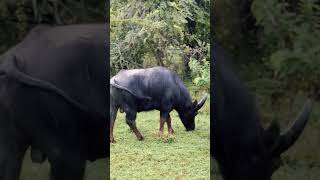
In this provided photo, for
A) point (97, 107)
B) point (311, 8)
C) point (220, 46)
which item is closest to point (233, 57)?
point (220, 46)

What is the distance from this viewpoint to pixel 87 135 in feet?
7.58

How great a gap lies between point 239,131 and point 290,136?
0.71 feet

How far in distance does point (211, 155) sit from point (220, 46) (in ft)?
1.56

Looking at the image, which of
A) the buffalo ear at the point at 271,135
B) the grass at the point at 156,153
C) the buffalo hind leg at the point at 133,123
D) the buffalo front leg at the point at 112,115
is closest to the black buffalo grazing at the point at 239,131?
the buffalo ear at the point at 271,135

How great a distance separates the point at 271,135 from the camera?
2.25 metres

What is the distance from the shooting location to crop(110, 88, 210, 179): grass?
2.40 metres

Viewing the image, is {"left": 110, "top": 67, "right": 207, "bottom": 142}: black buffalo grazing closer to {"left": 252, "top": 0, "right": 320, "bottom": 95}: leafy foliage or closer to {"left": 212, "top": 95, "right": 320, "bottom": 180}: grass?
{"left": 212, "top": 95, "right": 320, "bottom": 180}: grass

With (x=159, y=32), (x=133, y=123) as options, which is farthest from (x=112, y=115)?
(x=159, y=32)

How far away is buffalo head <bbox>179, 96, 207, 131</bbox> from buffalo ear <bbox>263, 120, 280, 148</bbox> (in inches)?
11.8

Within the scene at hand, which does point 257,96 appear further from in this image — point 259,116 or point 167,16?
point 167,16

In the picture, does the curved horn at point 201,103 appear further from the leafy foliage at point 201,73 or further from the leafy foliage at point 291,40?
the leafy foliage at point 291,40

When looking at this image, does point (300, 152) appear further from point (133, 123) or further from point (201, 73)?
point (133, 123)

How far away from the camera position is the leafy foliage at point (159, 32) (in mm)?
2414

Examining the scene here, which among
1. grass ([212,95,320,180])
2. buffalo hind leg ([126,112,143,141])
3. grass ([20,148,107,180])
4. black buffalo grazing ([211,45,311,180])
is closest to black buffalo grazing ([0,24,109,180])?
grass ([20,148,107,180])
